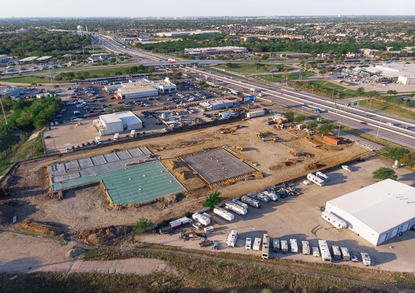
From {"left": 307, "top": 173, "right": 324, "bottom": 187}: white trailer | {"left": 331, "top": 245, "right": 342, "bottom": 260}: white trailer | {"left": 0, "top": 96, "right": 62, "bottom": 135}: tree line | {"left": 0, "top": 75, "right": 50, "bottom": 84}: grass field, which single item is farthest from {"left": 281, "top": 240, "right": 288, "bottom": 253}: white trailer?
{"left": 0, "top": 75, "right": 50, "bottom": 84}: grass field

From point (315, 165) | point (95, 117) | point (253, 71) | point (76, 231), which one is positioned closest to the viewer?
point (76, 231)

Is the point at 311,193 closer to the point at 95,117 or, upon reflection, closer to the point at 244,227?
the point at 244,227

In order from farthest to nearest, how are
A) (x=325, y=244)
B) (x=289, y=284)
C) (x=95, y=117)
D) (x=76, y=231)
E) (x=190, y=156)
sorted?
(x=95, y=117)
(x=190, y=156)
(x=76, y=231)
(x=325, y=244)
(x=289, y=284)

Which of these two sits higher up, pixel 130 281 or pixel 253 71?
pixel 253 71

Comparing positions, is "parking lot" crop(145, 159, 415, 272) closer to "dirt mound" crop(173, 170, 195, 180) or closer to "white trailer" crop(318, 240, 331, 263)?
"white trailer" crop(318, 240, 331, 263)

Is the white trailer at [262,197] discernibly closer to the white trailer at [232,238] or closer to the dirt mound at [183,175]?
the white trailer at [232,238]

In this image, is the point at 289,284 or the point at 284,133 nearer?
the point at 289,284

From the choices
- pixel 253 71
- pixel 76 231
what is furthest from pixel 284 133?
pixel 253 71
